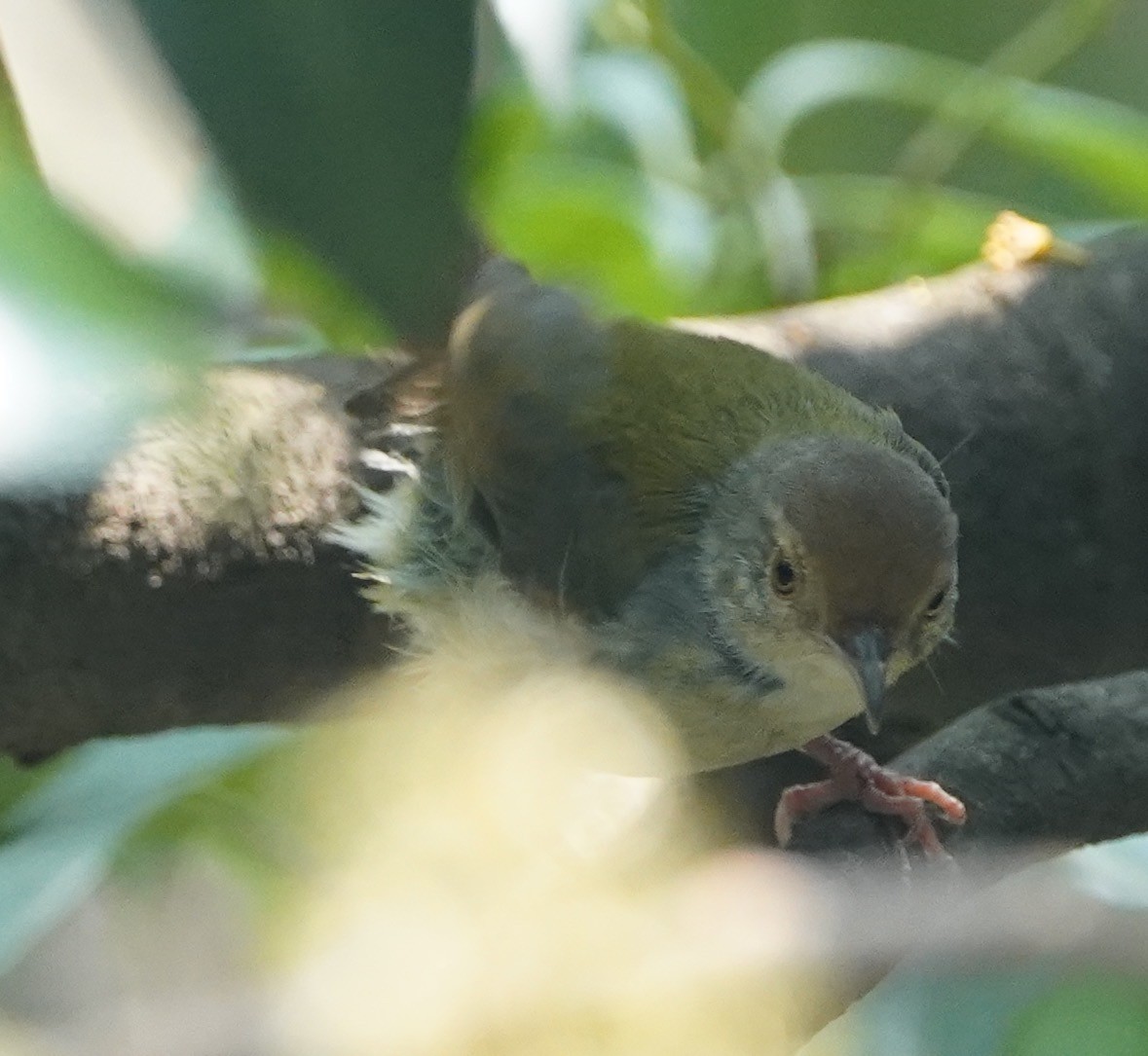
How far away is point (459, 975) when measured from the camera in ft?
3.97

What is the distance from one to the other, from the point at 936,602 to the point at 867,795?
0.31m

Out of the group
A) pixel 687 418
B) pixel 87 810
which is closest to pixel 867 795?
pixel 687 418

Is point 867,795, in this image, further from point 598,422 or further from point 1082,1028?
point 598,422

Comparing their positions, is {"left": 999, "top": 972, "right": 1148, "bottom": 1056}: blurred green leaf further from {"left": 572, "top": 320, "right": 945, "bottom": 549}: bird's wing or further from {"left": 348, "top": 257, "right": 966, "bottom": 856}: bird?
{"left": 572, "top": 320, "right": 945, "bottom": 549}: bird's wing

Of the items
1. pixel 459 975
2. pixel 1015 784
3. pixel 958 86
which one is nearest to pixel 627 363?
pixel 1015 784

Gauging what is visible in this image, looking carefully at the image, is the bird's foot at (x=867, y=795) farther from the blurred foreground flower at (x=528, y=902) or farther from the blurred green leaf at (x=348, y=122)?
the blurred green leaf at (x=348, y=122)

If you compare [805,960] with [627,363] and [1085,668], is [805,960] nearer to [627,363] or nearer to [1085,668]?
[627,363]

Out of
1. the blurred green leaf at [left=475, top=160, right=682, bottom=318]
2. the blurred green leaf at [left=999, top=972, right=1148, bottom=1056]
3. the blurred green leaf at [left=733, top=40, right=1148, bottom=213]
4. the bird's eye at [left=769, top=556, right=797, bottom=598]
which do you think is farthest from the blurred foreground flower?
the blurred green leaf at [left=733, top=40, right=1148, bottom=213]

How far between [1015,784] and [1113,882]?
18 cm

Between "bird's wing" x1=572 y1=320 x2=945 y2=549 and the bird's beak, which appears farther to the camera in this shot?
"bird's wing" x1=572 y1=320 x2=945 y2=549

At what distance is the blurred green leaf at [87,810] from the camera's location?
1306 mm

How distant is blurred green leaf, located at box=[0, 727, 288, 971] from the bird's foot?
62 centimetres

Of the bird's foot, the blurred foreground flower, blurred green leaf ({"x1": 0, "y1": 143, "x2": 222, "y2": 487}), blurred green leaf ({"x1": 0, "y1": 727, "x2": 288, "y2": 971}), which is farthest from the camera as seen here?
the bird's foot

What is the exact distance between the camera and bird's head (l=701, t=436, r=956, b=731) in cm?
141
